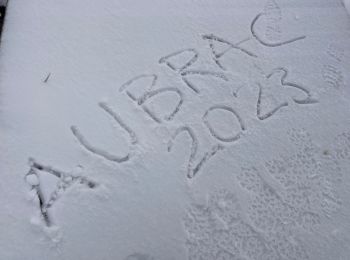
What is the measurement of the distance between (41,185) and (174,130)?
41cm

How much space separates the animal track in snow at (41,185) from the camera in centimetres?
123

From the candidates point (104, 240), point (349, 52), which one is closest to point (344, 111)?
point (349, 52)

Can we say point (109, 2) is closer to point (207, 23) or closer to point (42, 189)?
point (207, 23)

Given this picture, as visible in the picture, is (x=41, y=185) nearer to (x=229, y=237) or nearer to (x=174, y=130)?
(x=174, y=130)

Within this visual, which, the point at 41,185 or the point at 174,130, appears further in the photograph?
the point at 174,130

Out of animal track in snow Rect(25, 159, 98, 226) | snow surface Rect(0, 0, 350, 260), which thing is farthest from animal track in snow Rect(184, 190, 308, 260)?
animal track in snow Rect(25, 159, 98, 226)

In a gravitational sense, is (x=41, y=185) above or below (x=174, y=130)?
below

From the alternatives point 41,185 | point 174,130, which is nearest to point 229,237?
point 174,130

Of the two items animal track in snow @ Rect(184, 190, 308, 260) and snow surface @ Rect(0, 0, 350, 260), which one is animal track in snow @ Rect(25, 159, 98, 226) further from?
animal track in snow @ Rect(184, 190, 308, 260)

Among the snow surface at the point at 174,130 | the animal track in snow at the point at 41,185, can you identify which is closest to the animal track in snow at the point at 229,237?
the snow surface at the point at 174,130

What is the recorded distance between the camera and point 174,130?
1397 millimetres

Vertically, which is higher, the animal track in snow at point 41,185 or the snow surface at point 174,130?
the snow surface at point 174,130

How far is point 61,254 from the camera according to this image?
46.0 inches

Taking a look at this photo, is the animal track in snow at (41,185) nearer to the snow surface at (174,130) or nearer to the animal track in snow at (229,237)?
the snow surface at (174,130)
